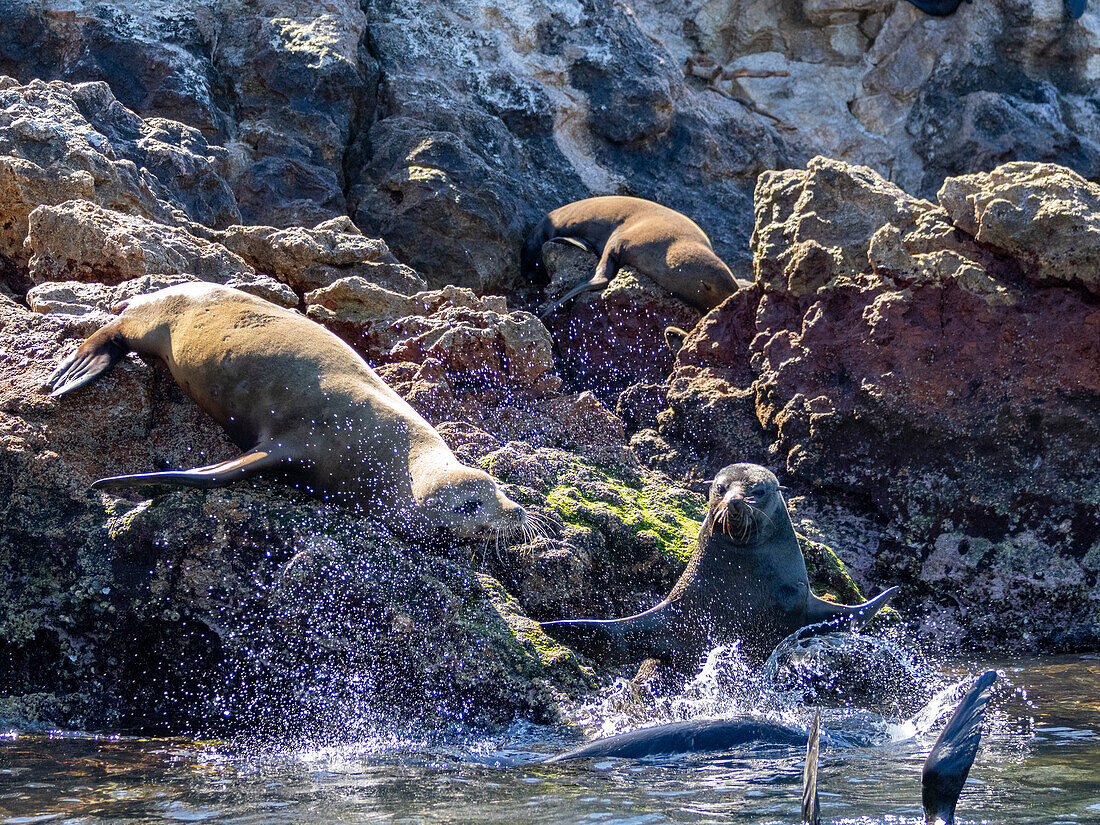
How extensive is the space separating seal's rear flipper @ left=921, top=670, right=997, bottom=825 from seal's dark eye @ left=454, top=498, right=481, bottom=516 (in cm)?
226

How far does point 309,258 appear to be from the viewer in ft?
24.2

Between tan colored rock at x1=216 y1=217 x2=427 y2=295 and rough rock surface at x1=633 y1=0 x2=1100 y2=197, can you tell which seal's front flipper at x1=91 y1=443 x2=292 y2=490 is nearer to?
tan colored rock at x1=216 y1=217 x2=427 y2=295

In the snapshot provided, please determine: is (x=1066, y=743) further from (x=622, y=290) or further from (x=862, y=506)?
(x=622, y=290)

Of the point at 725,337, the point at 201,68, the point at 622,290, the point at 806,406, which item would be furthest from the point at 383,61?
the point at 806,406

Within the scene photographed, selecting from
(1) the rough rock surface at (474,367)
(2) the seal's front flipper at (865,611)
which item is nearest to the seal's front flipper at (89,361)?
(1) the rough rock surface at (474,367)

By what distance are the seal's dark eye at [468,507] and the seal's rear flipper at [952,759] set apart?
2.26 m

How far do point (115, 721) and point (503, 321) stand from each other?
3037 mm

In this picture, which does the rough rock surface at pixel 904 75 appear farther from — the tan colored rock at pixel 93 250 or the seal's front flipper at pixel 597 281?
the tan colored rock at pixel 93 250

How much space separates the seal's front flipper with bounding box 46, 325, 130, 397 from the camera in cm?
493

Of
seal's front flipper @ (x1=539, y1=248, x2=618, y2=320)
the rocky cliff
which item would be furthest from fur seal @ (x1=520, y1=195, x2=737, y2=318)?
the rocky cliff

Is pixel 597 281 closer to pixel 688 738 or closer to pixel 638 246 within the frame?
pixel 638 246

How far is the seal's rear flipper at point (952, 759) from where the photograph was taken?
2902 millimetres

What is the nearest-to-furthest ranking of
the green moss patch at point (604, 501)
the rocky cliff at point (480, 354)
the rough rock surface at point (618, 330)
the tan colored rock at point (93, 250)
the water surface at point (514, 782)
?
1. the water surface at point (514, 782)
2. the rocky cliff at point (480, 354)
3. the green moss patch at point (604, 501)
4. the tan colored rock at point (93, 250)
5. the rough rock surface at point (618, 330)

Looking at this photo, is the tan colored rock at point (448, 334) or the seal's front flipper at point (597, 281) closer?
the tan colored rock at point (448, 334)
